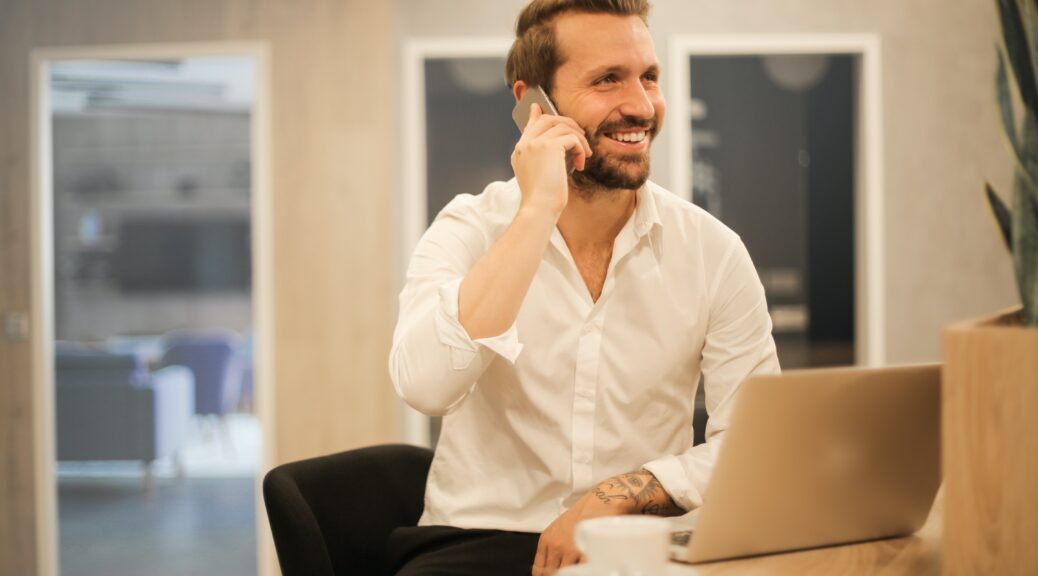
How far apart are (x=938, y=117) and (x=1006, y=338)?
3.81 metres

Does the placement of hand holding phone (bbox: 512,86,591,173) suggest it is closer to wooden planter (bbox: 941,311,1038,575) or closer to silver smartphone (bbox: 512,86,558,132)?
silver smartphone (bbox: 512,86,558,132)

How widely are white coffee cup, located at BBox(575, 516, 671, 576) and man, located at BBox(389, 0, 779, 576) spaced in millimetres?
644

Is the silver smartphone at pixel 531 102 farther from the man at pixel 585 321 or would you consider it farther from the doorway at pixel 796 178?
the doorway at pixel 796 178

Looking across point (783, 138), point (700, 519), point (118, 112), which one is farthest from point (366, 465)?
point (118, 112)

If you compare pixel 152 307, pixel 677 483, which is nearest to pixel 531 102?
pixel 677 483

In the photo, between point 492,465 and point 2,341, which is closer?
point 492,465

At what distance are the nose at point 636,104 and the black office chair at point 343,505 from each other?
0.71 meters

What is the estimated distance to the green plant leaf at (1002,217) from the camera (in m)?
0.92

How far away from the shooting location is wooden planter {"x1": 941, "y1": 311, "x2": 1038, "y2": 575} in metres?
0.83

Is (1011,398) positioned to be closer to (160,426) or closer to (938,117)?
(938,117)

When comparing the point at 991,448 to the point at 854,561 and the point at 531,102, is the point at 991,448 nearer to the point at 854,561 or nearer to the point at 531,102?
the point at 854,561

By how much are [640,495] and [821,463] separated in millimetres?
436

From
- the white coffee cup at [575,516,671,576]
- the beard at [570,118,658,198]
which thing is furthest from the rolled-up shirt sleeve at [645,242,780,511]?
the white coffee cup at [575,516,671,576]

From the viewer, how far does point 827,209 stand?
14.2 ft
